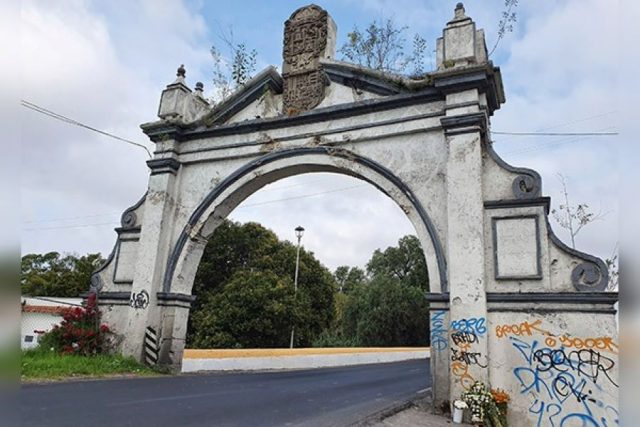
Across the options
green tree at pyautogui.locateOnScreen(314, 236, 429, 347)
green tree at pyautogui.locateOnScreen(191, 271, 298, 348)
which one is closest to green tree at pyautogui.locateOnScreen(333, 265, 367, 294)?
green tree at pyautogui.locateOnScreen(314, 236, 429, 347)

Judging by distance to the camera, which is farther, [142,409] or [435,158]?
[435,158]

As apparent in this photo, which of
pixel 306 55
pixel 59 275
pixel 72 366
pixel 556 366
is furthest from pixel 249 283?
pixel 59 275

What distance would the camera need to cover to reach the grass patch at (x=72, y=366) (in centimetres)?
736

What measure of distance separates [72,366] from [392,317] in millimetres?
21703

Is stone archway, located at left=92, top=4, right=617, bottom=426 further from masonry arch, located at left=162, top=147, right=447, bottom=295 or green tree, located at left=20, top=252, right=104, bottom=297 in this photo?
green tree, located at left=20, top=252, right=104, bottom=297

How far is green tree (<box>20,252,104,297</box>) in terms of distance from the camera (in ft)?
92.5

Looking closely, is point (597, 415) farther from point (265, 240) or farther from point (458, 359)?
point (265, 240)

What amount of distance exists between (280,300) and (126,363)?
920cm

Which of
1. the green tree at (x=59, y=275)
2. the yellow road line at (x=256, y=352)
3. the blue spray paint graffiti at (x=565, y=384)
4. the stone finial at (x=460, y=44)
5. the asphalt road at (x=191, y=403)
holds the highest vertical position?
the stone finial at (x=460, y=44)

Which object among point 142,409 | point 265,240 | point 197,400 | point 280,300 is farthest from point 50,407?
point 265,240

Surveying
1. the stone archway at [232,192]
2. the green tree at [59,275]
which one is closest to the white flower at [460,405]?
the stone archway at [232,192]

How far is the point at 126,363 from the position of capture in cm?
852

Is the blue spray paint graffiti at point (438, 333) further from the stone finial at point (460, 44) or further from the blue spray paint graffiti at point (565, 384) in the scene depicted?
the stone finial at point (460, 44)

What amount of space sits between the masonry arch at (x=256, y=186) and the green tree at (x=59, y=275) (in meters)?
19.5
